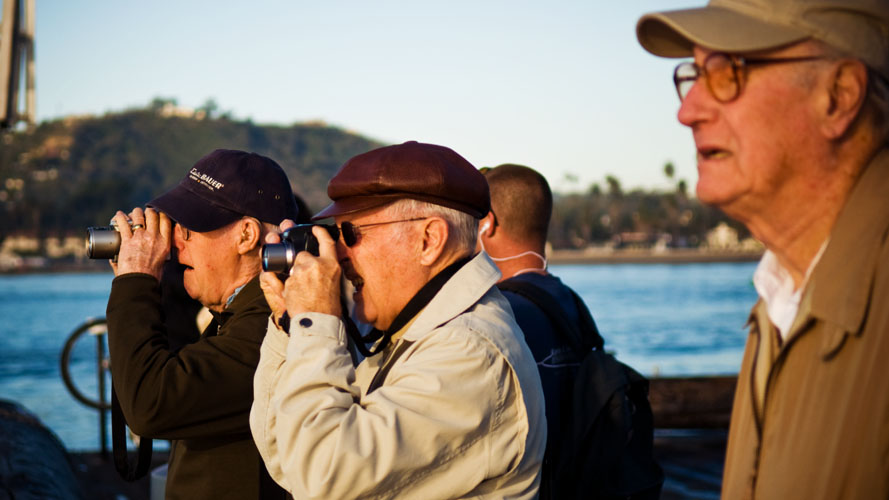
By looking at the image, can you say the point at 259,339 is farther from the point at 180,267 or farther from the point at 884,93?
the point at 884,93

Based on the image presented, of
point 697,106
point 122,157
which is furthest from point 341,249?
point 122,157

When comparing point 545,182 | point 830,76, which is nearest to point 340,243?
point 830,76

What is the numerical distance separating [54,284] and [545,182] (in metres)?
138

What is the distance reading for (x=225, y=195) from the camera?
8.52 ft

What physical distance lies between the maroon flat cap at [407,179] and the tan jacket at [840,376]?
0.92 metres

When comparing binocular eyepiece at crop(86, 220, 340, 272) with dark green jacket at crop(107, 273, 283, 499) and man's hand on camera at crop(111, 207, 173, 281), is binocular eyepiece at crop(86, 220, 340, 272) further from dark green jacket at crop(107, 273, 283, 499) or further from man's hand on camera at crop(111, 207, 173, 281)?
man's hand on camera at crop(111, 207, 173, 281)

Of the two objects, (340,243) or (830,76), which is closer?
(830,76)

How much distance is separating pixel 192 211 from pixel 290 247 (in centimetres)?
62

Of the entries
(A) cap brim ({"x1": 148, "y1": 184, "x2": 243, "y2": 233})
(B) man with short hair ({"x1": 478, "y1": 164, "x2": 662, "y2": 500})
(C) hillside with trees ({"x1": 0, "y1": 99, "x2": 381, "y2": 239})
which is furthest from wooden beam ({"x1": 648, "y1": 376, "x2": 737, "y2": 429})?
(C) hillside with trees ({"x1": 0, "y1": 99, "x2": 381, "y2": 239})

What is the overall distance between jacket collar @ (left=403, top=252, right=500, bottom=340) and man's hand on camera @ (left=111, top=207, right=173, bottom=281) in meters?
0.87

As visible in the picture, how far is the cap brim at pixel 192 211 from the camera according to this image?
8.34ft

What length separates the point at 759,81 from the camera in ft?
4.33

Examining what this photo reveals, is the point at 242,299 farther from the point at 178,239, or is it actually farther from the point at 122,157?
the point at 122,157

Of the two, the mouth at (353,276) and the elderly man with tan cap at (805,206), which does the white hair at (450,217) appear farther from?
the elderly man with tan cap at (805,206)
